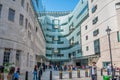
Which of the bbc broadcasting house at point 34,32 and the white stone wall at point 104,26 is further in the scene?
the white stone wall at point 104,26

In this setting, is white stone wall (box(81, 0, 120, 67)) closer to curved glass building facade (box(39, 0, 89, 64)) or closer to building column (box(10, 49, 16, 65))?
building column (box(10, 49, 16, 65))

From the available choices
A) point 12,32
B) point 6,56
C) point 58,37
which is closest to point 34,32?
point 12,32

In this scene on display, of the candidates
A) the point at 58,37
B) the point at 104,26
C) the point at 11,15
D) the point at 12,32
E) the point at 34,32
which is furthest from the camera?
the point at 58,37

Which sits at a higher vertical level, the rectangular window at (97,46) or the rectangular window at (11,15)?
the rectangular window at (11,15)

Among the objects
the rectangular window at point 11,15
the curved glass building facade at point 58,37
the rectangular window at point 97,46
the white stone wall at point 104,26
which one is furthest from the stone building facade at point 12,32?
the curved glass building facade at point 58,37

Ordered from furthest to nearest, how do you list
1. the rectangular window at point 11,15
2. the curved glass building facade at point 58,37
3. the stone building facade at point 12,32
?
the curved glass building facade at point 58,37
the rectangular window at point 11,15
the stone building facade at point 12,32

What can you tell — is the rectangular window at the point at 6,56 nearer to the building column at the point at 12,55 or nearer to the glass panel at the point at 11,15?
the building column at the point at 12,55

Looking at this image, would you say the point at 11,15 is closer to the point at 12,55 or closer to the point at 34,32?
the point at 12,55

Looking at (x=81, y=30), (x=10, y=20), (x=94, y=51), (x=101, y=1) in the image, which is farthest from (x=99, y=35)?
(x=10, y=20)

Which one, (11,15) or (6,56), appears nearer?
(6,56)

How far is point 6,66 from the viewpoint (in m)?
19.7

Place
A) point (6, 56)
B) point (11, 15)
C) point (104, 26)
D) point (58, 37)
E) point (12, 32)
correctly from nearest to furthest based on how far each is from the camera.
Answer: point (6, 56), point (12, 32), point (11, 15), point (104, 26), point (58, 37)

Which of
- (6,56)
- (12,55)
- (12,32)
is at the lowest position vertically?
(6,56)

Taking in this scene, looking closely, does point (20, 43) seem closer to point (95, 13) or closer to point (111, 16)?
point (111, 16)
